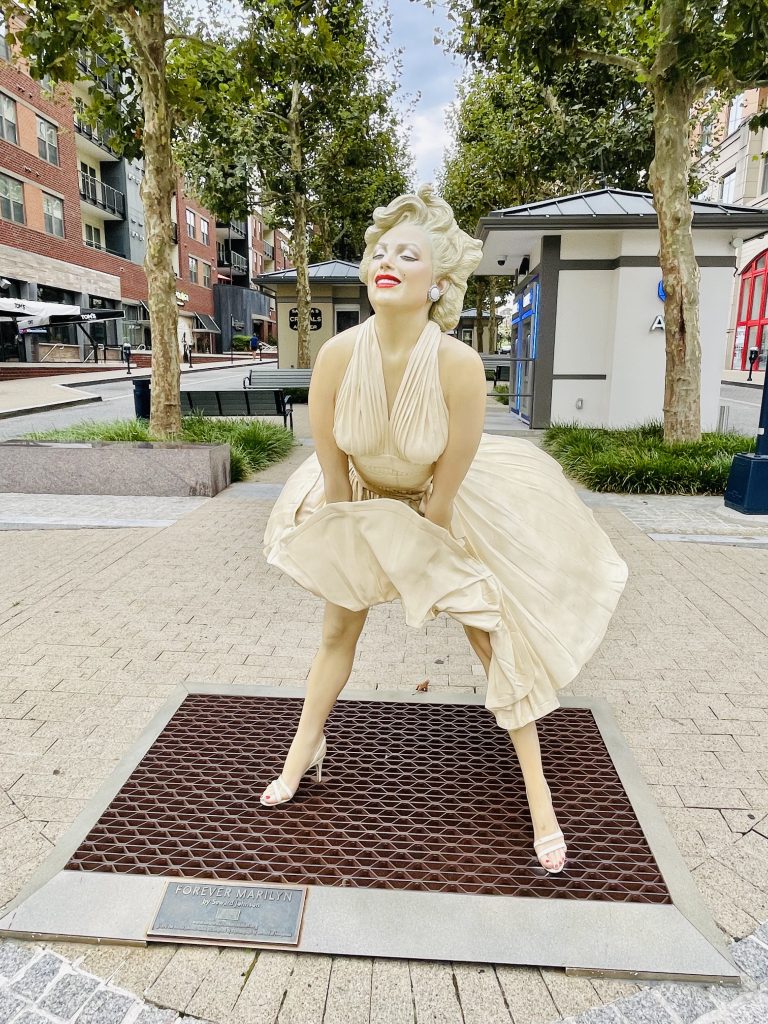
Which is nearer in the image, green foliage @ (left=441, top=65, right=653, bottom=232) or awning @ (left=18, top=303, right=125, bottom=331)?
green foliage @ (left=441, top=65, right=653, bottom=232)

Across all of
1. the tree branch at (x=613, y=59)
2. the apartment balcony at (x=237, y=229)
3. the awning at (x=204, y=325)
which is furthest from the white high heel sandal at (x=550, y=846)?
the apartment balcony at (x=237, y=229)

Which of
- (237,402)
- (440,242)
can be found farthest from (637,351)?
(440,242)

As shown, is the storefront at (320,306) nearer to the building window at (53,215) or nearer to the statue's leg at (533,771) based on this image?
the building window at (53,215)

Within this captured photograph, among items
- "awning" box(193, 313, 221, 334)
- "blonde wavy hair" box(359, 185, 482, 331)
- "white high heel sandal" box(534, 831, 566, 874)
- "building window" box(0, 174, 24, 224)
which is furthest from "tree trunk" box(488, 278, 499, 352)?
"white high heel sandal" box(534, 831, 566, 874)

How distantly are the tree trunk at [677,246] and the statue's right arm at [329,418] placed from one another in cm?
874

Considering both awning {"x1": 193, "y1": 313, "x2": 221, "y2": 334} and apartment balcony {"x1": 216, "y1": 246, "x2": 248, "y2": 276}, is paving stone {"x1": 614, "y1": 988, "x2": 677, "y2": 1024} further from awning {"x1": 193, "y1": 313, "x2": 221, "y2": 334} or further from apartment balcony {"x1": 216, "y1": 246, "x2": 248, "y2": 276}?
apartment balcony {"x1": 216, "y1": 246, "x2": 248, "y2": 276}

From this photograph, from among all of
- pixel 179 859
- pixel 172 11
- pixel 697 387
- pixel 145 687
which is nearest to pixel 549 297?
pixel 697 387

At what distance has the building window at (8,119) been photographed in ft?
88.8

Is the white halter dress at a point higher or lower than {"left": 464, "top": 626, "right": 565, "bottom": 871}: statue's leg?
higher

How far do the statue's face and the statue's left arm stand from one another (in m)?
0.21

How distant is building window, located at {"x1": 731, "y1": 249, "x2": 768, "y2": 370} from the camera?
38.8 metres

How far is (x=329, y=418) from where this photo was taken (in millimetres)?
2225

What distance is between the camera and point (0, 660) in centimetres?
398

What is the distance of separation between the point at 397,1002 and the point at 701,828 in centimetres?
134
